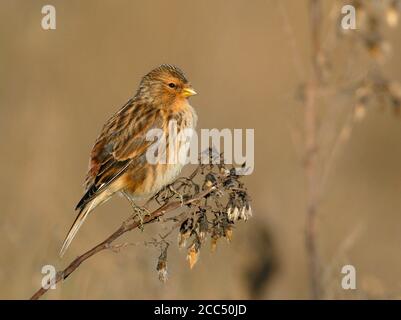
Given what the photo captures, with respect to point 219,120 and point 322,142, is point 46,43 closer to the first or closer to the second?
point 219,120

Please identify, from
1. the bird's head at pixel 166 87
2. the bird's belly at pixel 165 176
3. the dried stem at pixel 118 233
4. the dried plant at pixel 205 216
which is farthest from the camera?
the bird's head at pixel 166 87

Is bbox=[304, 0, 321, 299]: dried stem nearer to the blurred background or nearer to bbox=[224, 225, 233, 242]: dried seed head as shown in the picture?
the blurred background

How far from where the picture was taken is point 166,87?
5.84 metres

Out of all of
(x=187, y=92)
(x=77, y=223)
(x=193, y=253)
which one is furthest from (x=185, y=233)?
(x=187, y=92)

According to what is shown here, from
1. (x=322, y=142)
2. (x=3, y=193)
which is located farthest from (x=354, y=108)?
(x=3, y=193)

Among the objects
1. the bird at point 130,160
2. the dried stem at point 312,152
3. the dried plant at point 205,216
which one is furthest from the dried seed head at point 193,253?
the dried stem at point 312,152

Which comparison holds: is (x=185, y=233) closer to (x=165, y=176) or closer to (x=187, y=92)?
(x=165, y=176)

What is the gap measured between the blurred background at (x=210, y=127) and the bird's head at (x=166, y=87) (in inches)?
25.0

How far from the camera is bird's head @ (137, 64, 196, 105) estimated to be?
5.80 metres

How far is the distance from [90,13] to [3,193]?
3.33 meters

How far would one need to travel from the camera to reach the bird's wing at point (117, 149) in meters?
5.29

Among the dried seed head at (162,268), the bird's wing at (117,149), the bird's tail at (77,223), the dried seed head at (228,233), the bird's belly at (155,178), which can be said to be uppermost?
the bird's wing at (117,149)

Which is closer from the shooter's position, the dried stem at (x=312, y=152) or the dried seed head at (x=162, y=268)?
the dried seed head at (x=162, y=268)

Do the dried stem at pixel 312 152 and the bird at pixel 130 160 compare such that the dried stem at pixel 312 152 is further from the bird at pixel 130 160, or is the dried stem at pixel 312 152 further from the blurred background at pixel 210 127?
the bird at pixel 130 160
